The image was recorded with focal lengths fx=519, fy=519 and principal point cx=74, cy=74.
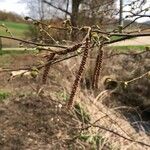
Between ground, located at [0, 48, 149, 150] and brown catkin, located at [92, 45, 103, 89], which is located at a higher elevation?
brown catkin, located at [92, 45, 103, 89]

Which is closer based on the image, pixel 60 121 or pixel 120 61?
pixel 60 121

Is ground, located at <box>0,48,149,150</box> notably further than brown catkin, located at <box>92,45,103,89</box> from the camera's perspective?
Yes

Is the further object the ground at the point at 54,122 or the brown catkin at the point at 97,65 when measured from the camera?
the ground at the point at 54,122

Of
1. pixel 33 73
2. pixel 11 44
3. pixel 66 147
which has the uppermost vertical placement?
pixel 33 73

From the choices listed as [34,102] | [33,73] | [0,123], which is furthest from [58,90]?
[33,73]

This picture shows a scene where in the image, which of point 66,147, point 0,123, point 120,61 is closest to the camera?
point 66,147

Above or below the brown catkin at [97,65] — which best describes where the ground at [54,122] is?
below

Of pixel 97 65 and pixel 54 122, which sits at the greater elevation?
pixel 97 65

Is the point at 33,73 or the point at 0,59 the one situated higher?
the point at 33,73

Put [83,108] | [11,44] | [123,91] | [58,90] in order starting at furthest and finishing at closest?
[11,44] < [123,91] < [58,90] < [83,108]

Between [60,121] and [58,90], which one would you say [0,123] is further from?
[58,90]

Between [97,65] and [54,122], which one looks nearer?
[97,65]
